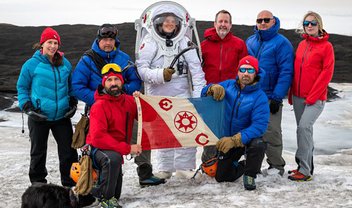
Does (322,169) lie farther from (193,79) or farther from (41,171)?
(41,171)

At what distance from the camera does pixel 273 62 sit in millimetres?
5574

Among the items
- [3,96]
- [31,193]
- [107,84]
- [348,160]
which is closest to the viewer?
[31,193]

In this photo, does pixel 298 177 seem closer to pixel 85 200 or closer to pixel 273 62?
pixel 273 62

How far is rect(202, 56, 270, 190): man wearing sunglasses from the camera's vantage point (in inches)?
200

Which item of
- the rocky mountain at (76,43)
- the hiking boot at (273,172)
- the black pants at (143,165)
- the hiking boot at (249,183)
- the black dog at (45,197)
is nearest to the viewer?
the black dog at (45,197)

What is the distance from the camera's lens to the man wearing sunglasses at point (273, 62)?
5.48 m

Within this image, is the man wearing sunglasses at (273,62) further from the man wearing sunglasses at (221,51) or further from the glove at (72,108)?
the glove at (72,108)

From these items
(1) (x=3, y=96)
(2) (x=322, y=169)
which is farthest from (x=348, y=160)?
A: (1) (x=3, y=96)

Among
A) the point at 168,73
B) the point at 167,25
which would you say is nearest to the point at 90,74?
the point at 168,73

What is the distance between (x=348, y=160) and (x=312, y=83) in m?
3.60

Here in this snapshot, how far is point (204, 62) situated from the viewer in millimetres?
5832

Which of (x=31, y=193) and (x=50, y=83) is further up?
(x=50, y=83)

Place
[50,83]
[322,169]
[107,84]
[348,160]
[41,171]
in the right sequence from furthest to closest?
[348,160] → [322,169] → [41,171] → [50,83] → [107,84]

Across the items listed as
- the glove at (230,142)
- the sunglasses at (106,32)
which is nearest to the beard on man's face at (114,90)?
the sunglasses at (106,32)
